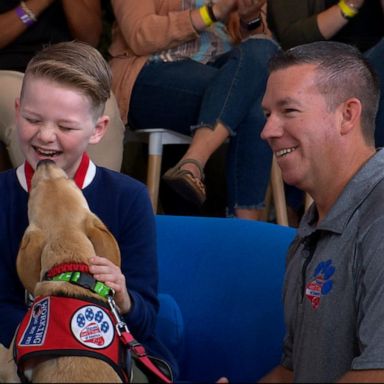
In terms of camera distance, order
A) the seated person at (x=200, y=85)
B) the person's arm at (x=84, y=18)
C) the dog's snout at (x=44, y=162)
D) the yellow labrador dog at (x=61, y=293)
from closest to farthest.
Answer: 1. the yellow labrador dog at (x=61, y=293)
2. the dog's snout at (x=44, y=162)
3. the seated person at (x=200, y=85)
4. the person's arm at (x=84, y=18)

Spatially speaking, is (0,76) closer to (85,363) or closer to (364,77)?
(364,77)

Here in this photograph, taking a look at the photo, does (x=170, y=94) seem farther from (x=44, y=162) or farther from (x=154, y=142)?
(x=44, y=162)

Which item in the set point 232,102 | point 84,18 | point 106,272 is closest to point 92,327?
point 106,272

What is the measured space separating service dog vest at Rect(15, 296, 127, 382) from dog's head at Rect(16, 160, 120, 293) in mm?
108

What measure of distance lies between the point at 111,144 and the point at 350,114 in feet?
3.71

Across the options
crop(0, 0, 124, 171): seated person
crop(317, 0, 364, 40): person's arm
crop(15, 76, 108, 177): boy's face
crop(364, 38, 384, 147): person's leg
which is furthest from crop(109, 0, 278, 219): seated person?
crop(15, 76, 108, 177): boy's face

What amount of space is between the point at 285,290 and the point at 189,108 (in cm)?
121

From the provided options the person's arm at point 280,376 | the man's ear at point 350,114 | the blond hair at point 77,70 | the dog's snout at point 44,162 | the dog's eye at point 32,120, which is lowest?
the person's arm at point 280,376

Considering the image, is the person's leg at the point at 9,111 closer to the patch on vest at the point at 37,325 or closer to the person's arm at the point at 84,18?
the person's arm at the point at 84,18

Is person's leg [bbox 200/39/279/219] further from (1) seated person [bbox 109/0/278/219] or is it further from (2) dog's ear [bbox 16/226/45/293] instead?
(2) dog's ear [bbox 16/226/45/293]

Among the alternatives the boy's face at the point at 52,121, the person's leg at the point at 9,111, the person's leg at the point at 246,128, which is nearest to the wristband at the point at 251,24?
the person's leg at the point at 246,128

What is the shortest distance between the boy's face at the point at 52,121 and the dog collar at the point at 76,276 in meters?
0.36

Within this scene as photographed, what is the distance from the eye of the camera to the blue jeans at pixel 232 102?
2746 mm

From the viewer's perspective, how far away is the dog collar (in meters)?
1.31
